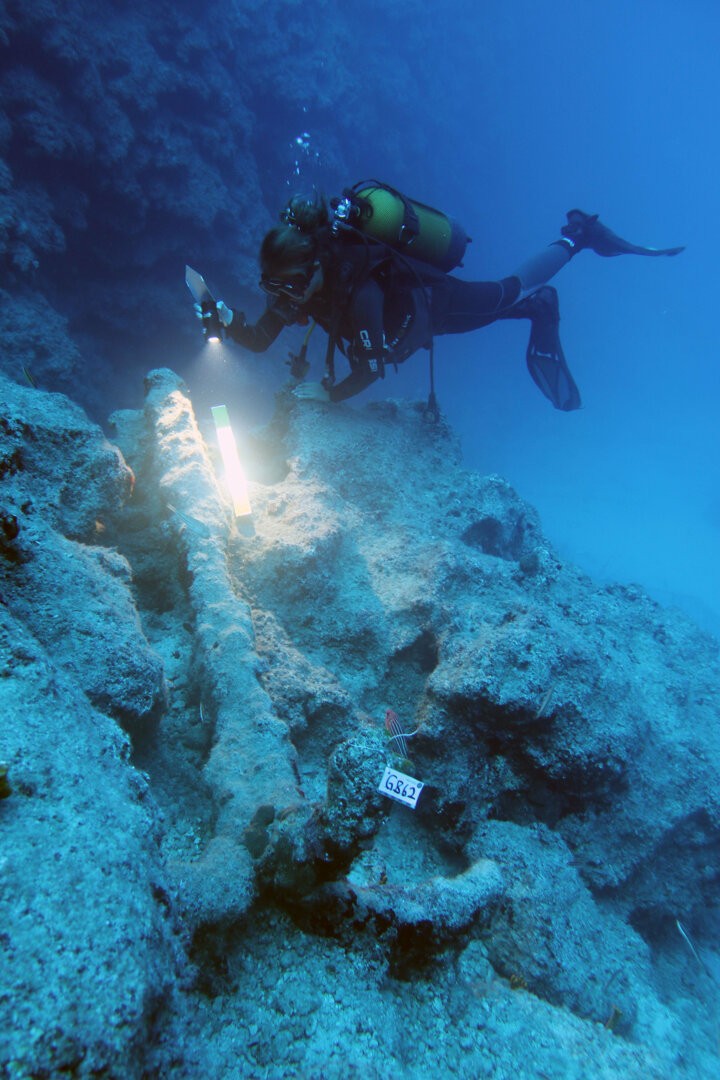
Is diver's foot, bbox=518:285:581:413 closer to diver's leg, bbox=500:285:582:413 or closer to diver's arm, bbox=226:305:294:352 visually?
Answer: diver's leg, bbox=500:285:582:413

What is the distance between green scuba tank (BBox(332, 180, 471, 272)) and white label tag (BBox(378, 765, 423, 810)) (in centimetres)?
407

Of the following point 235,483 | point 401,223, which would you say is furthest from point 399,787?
point 401,223

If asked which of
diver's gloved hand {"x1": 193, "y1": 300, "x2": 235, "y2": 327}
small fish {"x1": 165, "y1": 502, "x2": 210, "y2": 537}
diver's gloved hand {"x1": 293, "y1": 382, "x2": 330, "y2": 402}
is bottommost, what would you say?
small fish {"x1": 165, "y1": 502, "x2": 210, "y2": 537}

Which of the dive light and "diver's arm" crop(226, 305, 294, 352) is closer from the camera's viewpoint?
the dive light

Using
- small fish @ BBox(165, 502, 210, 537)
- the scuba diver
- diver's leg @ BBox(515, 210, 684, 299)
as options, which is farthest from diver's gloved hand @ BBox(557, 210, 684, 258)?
small fish @ BBox(165, 502, 210, 537)

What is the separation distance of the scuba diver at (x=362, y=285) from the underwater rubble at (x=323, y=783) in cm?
72

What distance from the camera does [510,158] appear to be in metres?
33.9

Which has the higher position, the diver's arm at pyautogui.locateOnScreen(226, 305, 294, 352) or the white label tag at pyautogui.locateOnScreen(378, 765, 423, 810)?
the diver's arm at pyautogui.locateOnScreen(226, 305, 294, 352)

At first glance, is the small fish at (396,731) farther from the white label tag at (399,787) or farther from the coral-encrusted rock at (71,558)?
the coral-encrusted rock at (71,558)

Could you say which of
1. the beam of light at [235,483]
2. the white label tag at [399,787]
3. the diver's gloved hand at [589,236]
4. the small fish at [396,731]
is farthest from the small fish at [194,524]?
the diver's gloved hand at [589,236]

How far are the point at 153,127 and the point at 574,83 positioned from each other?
44.4m

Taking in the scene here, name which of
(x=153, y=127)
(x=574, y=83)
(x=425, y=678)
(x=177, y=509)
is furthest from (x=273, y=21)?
(x=574, y=83)

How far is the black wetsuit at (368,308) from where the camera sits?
4098 millimetres

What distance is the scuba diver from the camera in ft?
12.9
